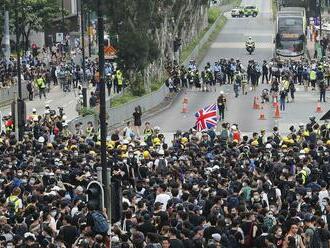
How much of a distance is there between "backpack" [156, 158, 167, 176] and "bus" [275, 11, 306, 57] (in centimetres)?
5429

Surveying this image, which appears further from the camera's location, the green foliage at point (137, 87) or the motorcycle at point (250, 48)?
the motorcycle at point (250, 48)

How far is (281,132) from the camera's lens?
48375 mm

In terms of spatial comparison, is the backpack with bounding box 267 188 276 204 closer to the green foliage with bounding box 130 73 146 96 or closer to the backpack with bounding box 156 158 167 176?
the backpack with bounding box 156 158 167 176

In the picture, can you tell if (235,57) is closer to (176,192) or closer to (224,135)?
(224,135)

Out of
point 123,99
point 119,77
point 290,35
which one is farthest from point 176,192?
point 290,35

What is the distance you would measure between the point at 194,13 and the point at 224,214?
63472 millimetres

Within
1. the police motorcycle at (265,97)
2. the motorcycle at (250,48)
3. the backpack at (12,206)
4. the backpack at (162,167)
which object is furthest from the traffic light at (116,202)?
the motorcycle at (250,48)

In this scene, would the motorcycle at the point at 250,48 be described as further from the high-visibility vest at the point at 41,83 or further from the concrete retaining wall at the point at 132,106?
the high-visibility vest at the point at 41,83

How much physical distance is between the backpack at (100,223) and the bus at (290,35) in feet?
211

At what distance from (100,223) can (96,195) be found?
1.61 feet

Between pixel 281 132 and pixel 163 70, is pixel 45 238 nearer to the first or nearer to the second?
pixel 281 132

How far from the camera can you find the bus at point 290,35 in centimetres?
8575

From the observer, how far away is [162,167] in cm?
3075

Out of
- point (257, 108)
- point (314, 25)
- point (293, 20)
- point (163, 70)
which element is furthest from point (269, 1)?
point (257, 108)
